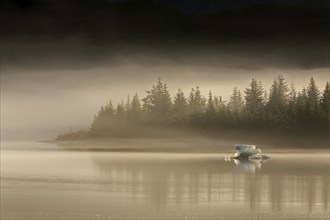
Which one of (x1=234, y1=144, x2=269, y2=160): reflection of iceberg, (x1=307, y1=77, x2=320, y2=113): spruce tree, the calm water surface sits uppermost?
(x1=307, y1=77, x2=320, y2=113): spruce tree

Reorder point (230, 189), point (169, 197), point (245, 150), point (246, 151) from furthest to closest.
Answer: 1. point (246, 151)
2. point (245, 150)
3. point (230, 189)
4. point (169, 197)

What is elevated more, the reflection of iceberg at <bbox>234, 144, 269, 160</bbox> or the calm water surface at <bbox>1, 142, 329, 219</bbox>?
the reflection of iceberg at <bbox>234, 144, 269, 160</bbox>

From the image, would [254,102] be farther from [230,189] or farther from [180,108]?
[230,189]

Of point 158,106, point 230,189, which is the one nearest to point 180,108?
point 158,106

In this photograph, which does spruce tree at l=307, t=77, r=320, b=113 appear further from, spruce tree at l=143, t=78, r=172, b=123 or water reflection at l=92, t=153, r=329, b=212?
water reflection at l=92, t=153, r=329, b=212

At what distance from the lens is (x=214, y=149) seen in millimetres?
184375

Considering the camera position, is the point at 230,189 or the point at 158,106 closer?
the point at 230,189

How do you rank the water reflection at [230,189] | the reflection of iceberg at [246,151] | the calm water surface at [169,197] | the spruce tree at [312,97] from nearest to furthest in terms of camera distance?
the calm water surface at [169,197]
the water reflection at [230,189]
the reflection of iceberg at [246,151]
the spruce tree at [312,97]

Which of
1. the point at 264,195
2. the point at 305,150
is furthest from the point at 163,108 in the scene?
the point at 264,195

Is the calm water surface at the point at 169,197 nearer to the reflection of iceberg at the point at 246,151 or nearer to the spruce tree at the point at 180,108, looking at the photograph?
the reflection of iceberg at the point at 246,151

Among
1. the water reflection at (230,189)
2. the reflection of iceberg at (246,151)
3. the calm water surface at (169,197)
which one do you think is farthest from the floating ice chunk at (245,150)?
the calm water surface at (169,197)

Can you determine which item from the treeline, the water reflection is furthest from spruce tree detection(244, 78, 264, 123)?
the water reflection

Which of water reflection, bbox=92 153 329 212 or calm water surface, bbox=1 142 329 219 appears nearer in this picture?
calm water surface, bbox=1 142 329 219

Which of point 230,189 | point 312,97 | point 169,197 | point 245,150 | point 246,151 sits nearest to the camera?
point 169,197
